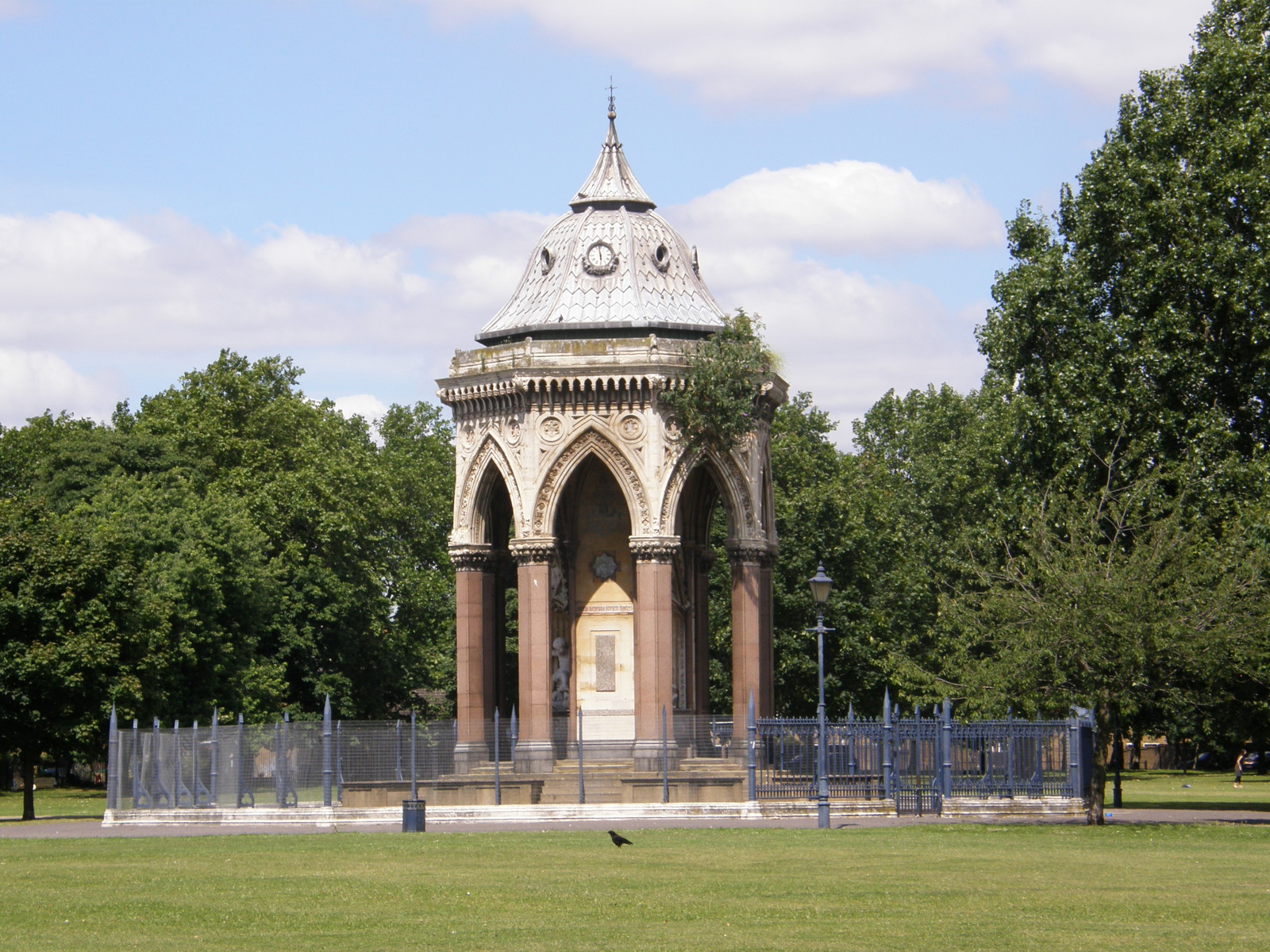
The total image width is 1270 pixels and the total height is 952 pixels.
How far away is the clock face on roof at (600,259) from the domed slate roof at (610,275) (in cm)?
2

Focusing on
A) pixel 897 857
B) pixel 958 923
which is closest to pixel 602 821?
pixel 897 857

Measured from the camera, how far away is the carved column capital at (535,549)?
143 feet

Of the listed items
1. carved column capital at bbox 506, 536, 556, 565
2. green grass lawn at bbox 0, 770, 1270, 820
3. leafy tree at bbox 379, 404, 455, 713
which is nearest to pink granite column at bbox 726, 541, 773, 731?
carved column capital at bbox 506, 536, 556, 565

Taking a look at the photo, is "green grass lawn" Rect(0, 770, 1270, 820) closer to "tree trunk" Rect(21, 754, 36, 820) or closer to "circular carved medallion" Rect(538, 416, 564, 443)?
"tree trunk" Rect(21, 754, 36, 820)

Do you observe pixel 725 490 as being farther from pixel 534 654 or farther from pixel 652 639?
pixel 534 654

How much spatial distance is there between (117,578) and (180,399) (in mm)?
25291

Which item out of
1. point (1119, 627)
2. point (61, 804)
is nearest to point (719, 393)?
point (1119, 627)

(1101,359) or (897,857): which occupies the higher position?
(1101,359)

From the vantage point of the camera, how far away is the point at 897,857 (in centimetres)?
2630

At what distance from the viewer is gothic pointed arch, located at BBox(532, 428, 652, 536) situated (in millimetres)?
43656

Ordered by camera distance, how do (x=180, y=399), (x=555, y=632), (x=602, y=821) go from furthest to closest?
(x=180, y=399)
(x=555, y=632)
(x=602, y=821)

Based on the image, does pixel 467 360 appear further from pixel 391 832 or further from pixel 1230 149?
pixel 1230 149

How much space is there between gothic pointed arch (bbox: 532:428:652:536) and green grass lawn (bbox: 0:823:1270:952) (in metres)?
12.9

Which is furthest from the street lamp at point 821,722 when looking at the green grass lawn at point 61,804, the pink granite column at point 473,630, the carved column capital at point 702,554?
the green grass lawn at point 61,804
